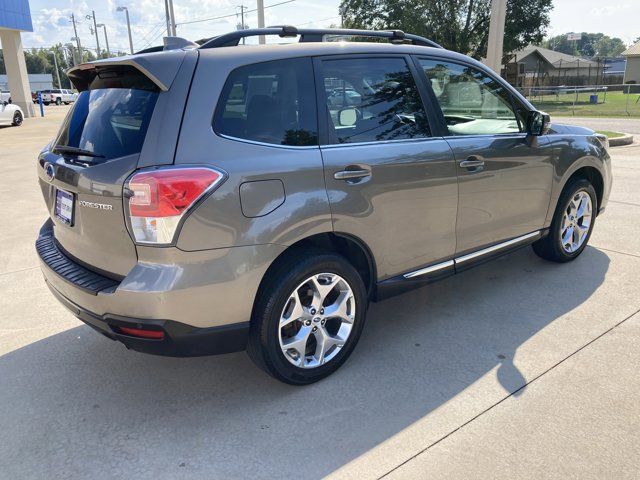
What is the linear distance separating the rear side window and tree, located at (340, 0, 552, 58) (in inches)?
1314

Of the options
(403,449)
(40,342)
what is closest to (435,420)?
(403,449)

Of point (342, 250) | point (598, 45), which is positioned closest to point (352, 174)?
point (342, 250)

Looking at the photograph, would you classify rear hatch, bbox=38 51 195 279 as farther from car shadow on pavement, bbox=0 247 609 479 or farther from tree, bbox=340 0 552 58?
tree, bbox=340 0 552 58

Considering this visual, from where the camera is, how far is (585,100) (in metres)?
40.0

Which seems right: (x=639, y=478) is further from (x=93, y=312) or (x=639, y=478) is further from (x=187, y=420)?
(x=93, y=312)

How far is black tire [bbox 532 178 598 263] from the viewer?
4.59 m

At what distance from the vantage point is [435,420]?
107 inches

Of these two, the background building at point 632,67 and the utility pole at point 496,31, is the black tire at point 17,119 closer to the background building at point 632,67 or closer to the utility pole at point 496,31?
the utility pole at point 496,31

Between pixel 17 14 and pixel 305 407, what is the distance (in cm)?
3122

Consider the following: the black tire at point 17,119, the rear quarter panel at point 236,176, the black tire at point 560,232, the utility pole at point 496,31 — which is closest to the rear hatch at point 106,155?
the rear quarter panel at point 236,176

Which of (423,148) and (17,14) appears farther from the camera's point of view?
(17,14)

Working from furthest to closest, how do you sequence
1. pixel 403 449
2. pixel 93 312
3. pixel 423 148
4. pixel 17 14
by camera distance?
pixel 17 14
pixel 423 148
pixel 93 312
pixel 403 449

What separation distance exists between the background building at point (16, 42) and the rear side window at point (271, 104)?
29338 millimetres

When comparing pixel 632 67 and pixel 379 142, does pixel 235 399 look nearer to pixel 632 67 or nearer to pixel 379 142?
pixel 379 142
